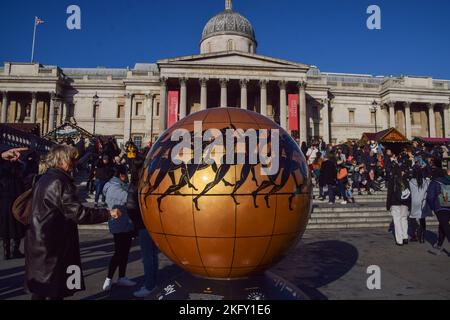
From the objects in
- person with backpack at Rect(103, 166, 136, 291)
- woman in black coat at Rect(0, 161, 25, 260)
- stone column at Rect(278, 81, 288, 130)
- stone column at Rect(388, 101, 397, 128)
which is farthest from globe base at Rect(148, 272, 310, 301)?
stone column at Rect(388, 101, 397, 128)

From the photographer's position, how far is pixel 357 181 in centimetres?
1516

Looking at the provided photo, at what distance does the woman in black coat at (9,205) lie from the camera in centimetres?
647

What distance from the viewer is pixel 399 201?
7.73m

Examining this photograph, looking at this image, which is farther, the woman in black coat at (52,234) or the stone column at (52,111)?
the stone column at (52,111)

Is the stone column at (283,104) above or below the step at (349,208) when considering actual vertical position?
above

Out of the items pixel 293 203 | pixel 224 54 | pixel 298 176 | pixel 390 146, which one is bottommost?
pixel 293 203

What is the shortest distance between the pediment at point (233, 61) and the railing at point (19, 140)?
68.8 ft

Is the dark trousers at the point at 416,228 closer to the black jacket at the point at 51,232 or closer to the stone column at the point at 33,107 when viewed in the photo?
the black jacket at the point at 51,232

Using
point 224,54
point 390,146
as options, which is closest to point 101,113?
point 224,54

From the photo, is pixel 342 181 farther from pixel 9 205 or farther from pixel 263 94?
pixel 263 94

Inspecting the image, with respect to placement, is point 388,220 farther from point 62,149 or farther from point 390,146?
point 390,146

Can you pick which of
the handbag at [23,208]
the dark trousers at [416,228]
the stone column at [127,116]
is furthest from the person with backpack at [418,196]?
the stone column at [127,116]

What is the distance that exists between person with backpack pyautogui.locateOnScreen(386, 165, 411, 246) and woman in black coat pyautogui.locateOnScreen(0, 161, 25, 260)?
332 inches
